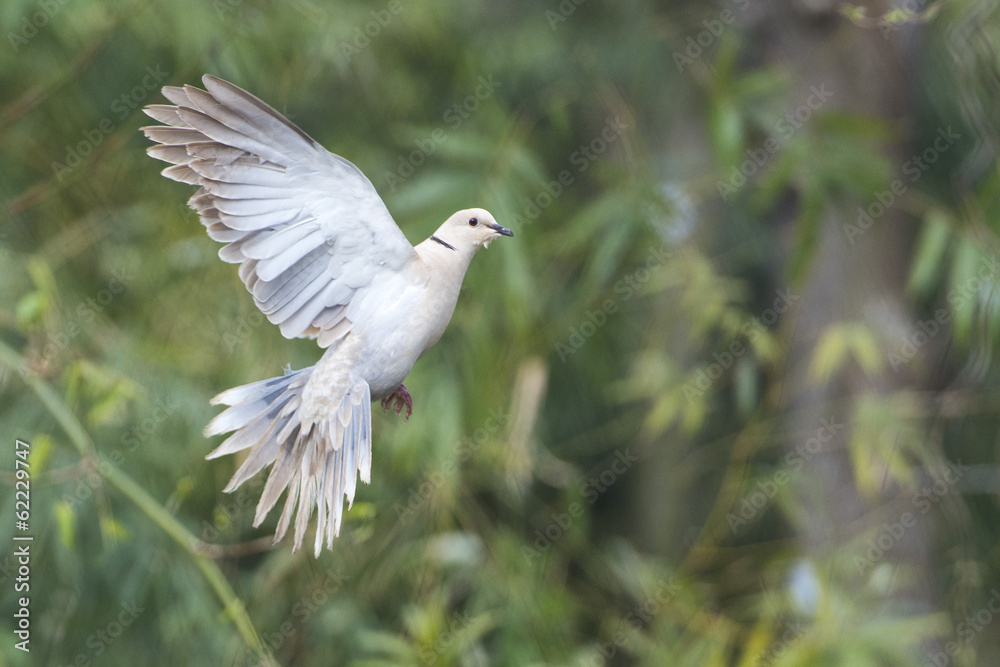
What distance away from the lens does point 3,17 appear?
6.25 ft

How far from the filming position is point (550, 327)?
7.22ft

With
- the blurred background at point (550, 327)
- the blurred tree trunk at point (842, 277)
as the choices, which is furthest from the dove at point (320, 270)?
the blurred tree trunk at point (842, 277)

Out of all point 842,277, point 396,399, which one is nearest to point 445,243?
point 396,399

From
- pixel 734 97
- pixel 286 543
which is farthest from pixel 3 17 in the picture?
pixel 734 97

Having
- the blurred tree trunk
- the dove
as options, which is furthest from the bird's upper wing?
the blurred tree trunk

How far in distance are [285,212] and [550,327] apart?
5.26ft

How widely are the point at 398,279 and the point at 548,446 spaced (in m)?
2.09

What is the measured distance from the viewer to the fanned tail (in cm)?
60

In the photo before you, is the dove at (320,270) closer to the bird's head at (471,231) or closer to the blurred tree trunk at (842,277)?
the bird's head at (471,231)

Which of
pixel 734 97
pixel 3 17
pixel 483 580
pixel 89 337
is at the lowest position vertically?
pixel 483 580

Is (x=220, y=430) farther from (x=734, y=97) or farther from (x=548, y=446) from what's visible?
(x=548, y=446)

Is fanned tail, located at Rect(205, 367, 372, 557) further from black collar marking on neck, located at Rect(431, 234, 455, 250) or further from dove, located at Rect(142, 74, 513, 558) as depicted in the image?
black collar marking on neck, located at Rect(431, 234, 455, 250)

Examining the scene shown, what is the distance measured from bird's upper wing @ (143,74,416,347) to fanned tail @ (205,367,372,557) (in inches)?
2.3

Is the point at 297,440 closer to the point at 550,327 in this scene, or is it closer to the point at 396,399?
the point at 396,399
